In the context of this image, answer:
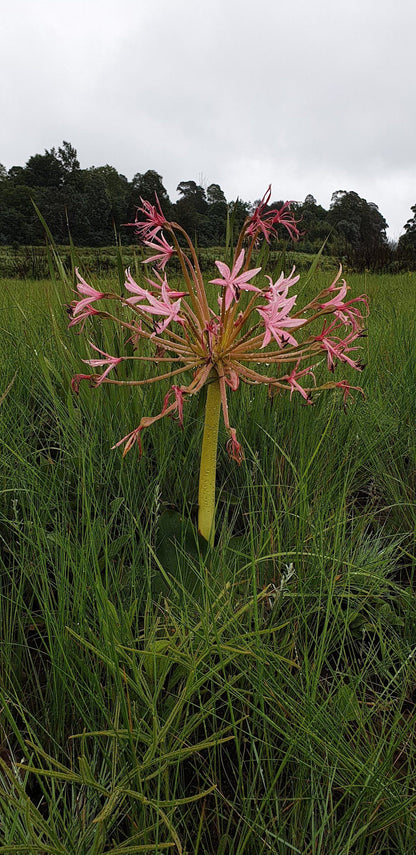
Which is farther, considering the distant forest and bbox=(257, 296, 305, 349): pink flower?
the distant forest

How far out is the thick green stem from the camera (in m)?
1.06

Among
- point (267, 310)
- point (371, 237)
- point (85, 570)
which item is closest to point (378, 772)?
point (85, 570)

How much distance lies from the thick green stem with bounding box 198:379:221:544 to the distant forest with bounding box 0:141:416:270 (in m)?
0.48

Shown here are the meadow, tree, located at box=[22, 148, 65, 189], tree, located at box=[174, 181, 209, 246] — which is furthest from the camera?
tree, located at box=[22, 148, 65, 189]

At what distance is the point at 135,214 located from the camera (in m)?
1.31

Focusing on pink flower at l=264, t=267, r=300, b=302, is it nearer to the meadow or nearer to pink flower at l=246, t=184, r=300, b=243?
pink flower at l=246, t=184, r=300, b=243

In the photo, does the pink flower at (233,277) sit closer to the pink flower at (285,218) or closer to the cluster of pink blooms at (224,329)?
the cluster of pink blooms at (224,329)

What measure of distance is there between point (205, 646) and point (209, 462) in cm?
39

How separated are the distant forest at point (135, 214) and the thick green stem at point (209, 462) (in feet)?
1.57

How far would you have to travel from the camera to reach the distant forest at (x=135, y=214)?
8.13 ft

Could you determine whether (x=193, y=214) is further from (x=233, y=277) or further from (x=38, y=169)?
(x=38, y=169)

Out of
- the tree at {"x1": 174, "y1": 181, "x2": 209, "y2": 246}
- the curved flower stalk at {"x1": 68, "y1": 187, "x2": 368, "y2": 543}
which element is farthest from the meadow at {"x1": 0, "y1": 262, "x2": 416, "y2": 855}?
the tree at {"x1": 174, "y1": 181, "x2": 209, "y2": 246}

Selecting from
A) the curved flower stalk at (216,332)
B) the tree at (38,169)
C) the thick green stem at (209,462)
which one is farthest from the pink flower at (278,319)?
the tree at (38,169)

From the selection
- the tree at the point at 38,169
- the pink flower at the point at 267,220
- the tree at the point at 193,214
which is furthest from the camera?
the tree at the point at 38,169
